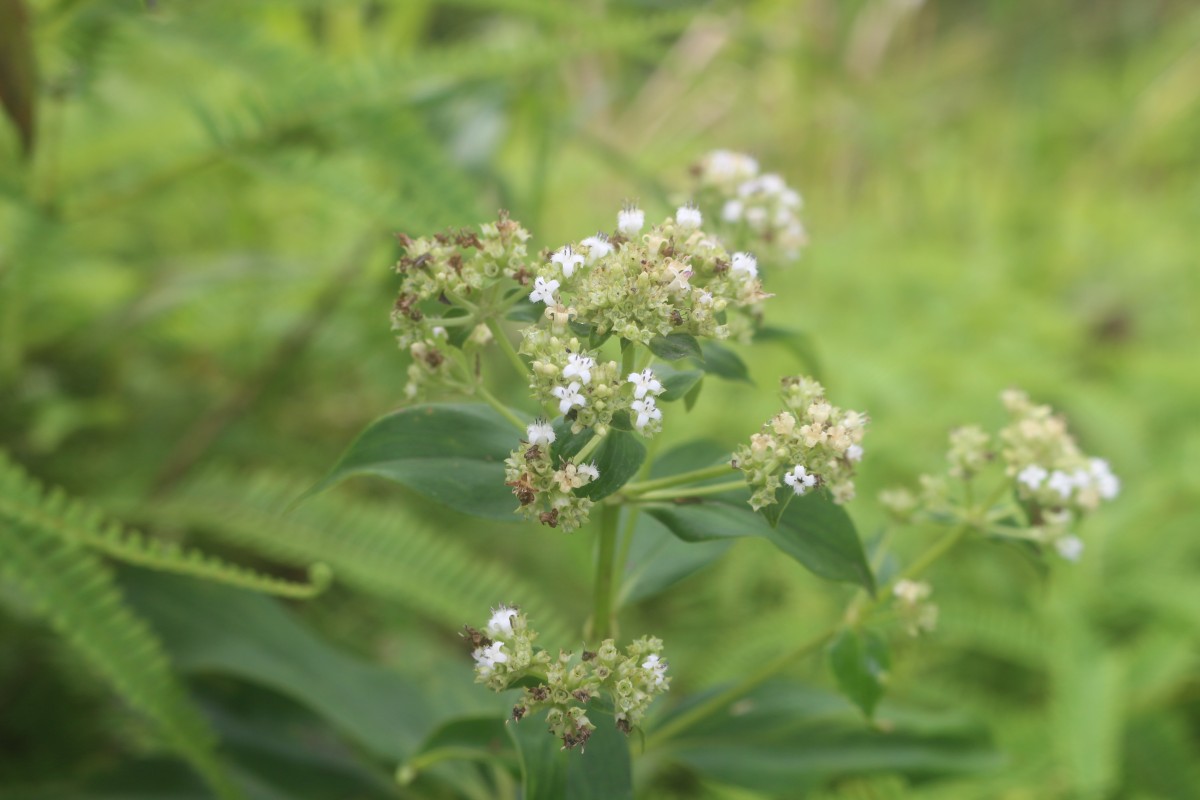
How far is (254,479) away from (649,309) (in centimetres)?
116

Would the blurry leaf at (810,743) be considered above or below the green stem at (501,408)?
below

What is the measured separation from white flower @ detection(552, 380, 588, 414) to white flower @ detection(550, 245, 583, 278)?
0.34ft

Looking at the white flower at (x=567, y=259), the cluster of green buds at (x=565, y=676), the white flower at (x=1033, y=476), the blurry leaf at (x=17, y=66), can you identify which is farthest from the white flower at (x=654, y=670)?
the blurry leaf at (x=17, y=66)

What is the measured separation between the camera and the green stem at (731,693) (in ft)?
3.45

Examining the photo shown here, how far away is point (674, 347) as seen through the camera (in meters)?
0.83

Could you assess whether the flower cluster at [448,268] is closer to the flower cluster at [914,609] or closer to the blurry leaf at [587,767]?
the blurry leaf at [587,767]

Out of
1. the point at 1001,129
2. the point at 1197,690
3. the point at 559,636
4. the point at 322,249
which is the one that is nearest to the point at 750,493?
the point at 559,636

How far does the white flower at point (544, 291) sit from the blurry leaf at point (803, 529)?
222mm

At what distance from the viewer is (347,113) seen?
164 centimetres

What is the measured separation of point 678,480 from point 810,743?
63 centimetres

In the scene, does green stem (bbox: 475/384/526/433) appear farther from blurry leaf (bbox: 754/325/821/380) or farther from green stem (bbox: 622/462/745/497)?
blurry leaf (bbox: 754/325/821/380)

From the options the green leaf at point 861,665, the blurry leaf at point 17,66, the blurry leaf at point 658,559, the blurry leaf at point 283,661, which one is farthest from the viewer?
the blurry leaf at point 283,661

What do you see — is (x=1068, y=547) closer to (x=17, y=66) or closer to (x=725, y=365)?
(x=725, y=365)

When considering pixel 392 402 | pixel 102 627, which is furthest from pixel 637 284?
pixel 392 402
